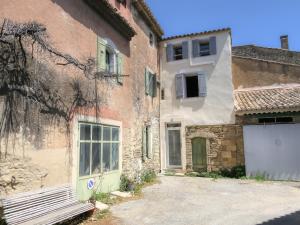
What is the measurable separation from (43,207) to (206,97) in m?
10.7

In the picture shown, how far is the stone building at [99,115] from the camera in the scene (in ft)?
19.8

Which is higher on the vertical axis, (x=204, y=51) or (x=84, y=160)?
(x=204, y=51)

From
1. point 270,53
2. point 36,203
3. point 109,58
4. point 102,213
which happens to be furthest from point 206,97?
point 36,203

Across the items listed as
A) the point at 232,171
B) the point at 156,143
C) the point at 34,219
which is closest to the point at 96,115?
the point at 34,219

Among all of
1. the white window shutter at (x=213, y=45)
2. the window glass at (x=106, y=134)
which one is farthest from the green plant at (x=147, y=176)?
the white window shutter at (x=213, y=45)

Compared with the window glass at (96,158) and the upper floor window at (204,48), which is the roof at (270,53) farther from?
the window glass at (96,158)

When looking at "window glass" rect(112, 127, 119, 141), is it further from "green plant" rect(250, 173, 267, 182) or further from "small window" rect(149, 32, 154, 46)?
"green plant" rect(250, 173, 267, 182)

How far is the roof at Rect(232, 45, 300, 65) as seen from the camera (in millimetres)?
20141

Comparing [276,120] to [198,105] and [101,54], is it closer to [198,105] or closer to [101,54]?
[198,105]

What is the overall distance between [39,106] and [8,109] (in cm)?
85

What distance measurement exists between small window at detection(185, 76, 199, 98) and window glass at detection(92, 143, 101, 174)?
7.89 metres

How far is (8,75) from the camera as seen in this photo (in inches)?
222

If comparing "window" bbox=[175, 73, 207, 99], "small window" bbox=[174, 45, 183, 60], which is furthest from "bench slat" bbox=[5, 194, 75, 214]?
"small window" bbox=[174, 45, 183, 60]

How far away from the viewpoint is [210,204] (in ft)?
26.9
